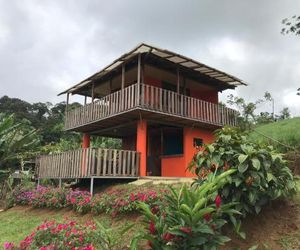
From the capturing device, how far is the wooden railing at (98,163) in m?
13.3

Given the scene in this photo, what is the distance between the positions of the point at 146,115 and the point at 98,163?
302 cm

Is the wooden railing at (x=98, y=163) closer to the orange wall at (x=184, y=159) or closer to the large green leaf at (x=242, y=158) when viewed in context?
the orange wall at (x=184, y=159)

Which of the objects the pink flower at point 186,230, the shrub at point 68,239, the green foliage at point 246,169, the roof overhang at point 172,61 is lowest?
the shrub at point 68,239

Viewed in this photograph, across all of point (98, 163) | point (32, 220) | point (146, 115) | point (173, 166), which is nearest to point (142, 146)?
point (146, 115)

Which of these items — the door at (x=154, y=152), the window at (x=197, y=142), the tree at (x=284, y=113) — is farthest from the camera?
the tree at (x=284, y=113)

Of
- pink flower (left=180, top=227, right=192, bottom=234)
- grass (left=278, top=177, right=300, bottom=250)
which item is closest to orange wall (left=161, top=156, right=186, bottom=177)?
grass (left=278, top=177, right=300, bottom=250)

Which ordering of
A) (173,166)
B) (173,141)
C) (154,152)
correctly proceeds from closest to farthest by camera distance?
1. (173,166)
2. (173,141)
3. (154,152)

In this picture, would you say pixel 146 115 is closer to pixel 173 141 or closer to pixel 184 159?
pixel 184 159

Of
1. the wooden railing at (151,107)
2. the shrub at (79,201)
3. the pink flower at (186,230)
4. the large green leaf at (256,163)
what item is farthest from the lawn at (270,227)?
the wooden railing at (151,107)

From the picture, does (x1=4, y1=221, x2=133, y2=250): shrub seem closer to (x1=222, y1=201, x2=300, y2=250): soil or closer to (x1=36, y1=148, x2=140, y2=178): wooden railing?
(x1=222, y1=201, x2=300, y2=250): soil

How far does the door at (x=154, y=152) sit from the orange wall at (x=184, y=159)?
2.49ft

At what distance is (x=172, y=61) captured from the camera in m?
15.6

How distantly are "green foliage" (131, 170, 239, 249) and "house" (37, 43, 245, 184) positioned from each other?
26.5ft

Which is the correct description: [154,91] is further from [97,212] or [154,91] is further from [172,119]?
[97,212]
